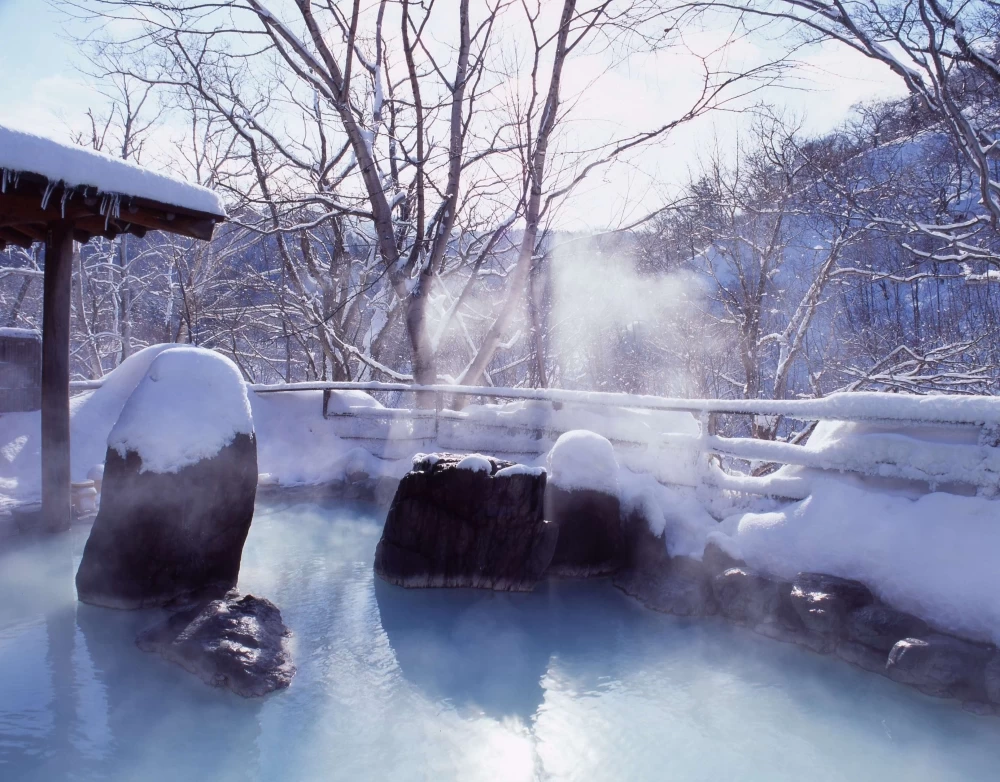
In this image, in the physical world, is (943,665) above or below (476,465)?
below

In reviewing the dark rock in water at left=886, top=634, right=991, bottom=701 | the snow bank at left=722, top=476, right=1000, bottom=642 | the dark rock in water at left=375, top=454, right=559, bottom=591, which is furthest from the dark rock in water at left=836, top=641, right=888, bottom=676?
the dark rock in water at left=375, top=454, right=559, bottom=591

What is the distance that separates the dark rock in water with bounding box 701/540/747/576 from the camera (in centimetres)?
477

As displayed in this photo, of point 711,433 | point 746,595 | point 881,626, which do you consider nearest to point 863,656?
point 881,626

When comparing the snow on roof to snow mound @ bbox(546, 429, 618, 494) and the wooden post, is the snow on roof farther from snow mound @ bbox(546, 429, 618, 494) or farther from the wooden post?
snow mound @ bbox(546, 429, 618, 494)

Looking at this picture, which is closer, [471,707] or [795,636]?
[471,707]

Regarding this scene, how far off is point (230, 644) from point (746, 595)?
355 centimetres

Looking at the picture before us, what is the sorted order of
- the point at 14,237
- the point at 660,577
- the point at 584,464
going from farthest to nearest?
the point at 14,237, the point at 584,464, the point at 660,577

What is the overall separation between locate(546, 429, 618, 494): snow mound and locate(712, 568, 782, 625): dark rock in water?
129 centimetres

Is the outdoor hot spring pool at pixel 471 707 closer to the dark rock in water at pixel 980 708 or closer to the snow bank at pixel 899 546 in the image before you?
the dark rock in water at pixel 980 708

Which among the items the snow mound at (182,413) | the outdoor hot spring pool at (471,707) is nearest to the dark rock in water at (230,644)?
the outdoor hot spring pool at (471,707)

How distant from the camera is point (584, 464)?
5.73 metres

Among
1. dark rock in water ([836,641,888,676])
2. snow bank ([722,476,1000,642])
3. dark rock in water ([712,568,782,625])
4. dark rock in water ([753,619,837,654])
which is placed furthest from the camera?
dark rock in water ([712,568,782,625])

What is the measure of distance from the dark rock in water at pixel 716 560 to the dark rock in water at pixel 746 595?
3.0 inches

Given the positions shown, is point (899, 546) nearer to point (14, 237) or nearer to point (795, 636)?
point (795, 636)
